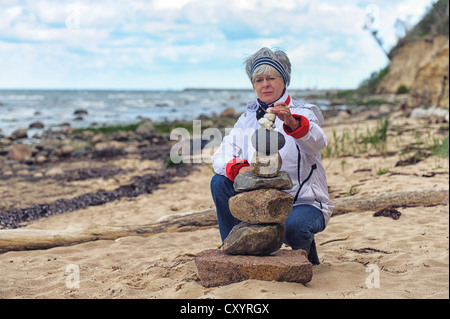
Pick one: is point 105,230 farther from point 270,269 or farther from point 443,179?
point 443,179

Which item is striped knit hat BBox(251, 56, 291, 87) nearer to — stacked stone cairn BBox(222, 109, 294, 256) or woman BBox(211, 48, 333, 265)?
woman BBox(211, 48, 333, 265)

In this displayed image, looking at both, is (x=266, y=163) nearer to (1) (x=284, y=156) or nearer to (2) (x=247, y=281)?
(1) (x=284, y=156)

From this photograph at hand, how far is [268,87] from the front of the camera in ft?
10.7

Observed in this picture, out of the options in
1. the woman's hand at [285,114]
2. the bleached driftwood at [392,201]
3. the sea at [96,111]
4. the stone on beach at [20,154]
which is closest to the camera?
the woman's hand at [285,114]

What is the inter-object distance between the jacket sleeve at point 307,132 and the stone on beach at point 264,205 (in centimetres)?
40

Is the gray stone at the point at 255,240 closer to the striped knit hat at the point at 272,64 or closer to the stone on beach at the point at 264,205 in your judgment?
the stone on beach at the point at 264,205

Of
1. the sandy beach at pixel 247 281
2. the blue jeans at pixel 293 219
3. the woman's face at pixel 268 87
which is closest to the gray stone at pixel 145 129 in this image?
the sandy beach at pixel 247 281

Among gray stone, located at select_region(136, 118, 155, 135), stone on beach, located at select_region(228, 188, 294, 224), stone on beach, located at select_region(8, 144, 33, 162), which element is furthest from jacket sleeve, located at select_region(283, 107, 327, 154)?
gray stone, located at select_region(136, 118, 155, 135)

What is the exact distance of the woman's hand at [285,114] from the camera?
2.86 meters

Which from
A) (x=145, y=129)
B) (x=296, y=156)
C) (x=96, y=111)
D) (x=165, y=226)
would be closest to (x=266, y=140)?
(x=296, y=156)

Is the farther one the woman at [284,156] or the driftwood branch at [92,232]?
the driftwood branch at [92,232]

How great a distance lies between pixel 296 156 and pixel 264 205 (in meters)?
0.50

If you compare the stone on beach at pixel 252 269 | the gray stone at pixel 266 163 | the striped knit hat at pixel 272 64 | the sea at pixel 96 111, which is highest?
the sea at pixel 96 111
